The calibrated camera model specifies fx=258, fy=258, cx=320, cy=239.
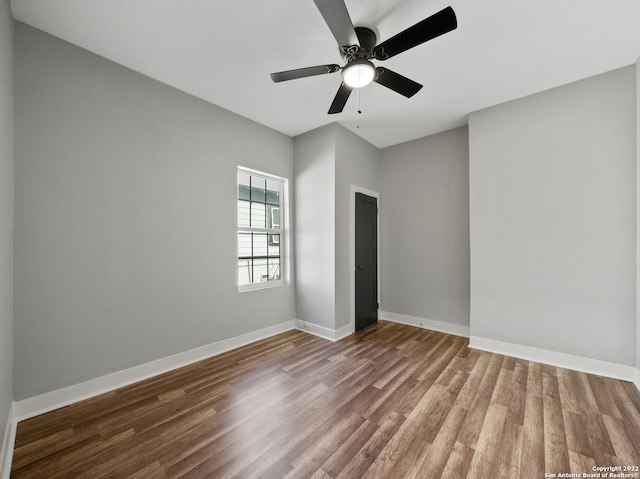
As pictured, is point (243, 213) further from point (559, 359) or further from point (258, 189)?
point (559, 359)

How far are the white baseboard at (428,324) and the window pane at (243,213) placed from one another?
2871 millimetres

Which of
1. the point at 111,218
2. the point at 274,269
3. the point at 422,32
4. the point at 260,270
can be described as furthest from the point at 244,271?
the point at 422,32

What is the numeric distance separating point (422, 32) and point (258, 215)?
280 cm

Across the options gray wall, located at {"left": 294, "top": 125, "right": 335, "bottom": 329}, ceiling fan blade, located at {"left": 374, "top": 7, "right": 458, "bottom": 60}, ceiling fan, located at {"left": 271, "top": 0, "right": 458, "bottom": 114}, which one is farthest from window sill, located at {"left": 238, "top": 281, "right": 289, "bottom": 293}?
ceiling fan blade, located at {"left": 374, "top": 7, "right": 458, "bottom": 60}

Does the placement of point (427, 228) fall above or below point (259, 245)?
above

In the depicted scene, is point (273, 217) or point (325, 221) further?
point (273, 217)

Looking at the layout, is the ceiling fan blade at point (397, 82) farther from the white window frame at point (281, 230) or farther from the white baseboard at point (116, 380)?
→ the white baseboard at point (116, 380)

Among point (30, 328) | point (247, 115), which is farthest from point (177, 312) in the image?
point (247, 115)

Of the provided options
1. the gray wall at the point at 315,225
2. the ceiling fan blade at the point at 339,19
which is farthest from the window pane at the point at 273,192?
the ceiling fan blade at the point at 339,19

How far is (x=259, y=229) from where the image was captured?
3709mm

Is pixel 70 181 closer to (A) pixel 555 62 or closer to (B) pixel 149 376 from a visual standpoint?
(B) pixel 149 376

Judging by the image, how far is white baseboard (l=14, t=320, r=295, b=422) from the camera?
6.54ft

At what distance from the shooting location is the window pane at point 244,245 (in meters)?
3.52

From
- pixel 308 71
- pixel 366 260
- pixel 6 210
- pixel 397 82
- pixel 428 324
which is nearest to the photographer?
pixel 6 210
